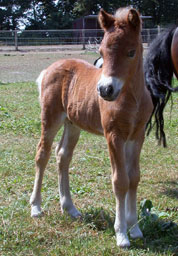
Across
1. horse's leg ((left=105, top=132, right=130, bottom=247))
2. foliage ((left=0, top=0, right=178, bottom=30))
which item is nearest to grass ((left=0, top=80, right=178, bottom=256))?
horse's leg ((left=105, top=132, right=130, bottom=247))

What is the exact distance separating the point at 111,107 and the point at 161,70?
2195 millimetres

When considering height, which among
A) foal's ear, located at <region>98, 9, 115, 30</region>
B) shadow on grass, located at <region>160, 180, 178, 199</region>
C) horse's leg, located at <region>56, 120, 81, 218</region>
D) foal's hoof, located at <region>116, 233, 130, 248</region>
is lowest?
shadow on grass, located at <region>160, 180, 178, 199</region>

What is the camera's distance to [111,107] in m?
2.74

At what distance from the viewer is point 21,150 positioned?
5.28m

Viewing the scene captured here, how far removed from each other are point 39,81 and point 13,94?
6089 millimetres

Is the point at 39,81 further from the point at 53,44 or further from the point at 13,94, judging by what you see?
the point at 53,44

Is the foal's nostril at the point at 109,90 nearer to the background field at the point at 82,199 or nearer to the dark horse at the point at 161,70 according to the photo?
the background field at the point at 82,199

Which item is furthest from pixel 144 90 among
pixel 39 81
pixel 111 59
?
pixel 39 81

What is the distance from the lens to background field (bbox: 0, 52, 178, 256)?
2.81 m

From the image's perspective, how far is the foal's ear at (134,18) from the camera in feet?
8.05

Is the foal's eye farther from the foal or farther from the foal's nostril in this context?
the foal's nostril

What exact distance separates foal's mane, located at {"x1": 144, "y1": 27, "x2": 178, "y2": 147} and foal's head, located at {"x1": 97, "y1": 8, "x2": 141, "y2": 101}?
6.71 ft


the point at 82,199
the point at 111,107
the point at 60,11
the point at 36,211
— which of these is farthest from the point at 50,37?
the point at 111,107

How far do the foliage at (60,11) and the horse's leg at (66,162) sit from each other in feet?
112
